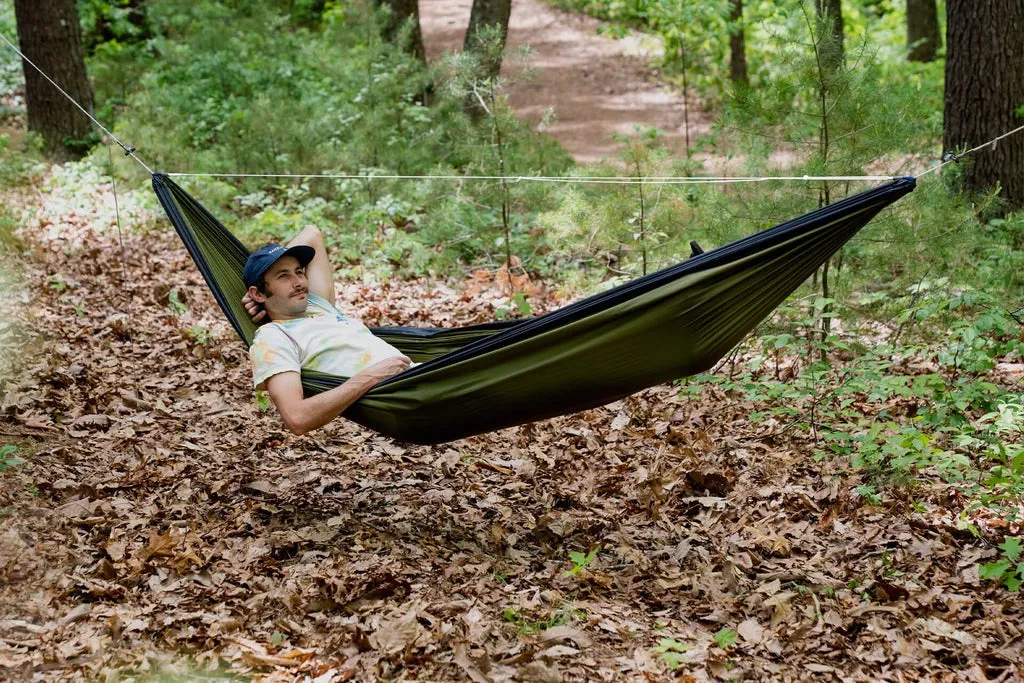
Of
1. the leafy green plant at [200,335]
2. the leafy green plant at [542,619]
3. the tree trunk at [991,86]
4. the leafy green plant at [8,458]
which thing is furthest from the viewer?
the leafy green plant at [200,335]

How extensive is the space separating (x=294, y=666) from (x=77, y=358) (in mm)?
2515

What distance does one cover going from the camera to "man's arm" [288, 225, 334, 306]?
10.2 ft

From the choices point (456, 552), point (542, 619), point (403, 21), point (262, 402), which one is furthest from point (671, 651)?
point (403, 21)

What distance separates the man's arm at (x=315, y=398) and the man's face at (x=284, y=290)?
344 mm

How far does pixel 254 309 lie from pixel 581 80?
30.2ft

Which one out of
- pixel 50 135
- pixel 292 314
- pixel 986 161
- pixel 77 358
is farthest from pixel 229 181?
pixel 986 161

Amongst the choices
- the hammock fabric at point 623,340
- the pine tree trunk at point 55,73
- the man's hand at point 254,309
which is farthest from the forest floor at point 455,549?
the pine tree trunk at point 55,73

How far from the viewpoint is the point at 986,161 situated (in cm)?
431

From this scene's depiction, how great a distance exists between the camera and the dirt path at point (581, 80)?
9398mm

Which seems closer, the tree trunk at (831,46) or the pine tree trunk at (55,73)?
the tree trunk at (831,46)

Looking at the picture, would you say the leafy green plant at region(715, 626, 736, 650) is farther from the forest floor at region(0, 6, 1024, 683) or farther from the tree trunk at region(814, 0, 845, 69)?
the tree trunk at region(814, 0, 845, 69)

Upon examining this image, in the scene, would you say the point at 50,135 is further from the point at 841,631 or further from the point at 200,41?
the point at 841,631

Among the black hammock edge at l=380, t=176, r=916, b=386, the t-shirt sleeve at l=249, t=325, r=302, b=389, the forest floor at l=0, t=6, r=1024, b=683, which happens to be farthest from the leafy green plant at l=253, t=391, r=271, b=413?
the black hammock edge at l=380, t=176, r=916, b=386

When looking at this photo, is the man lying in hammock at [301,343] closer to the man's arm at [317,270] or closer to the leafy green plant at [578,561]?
the man's arm at [317,270]
